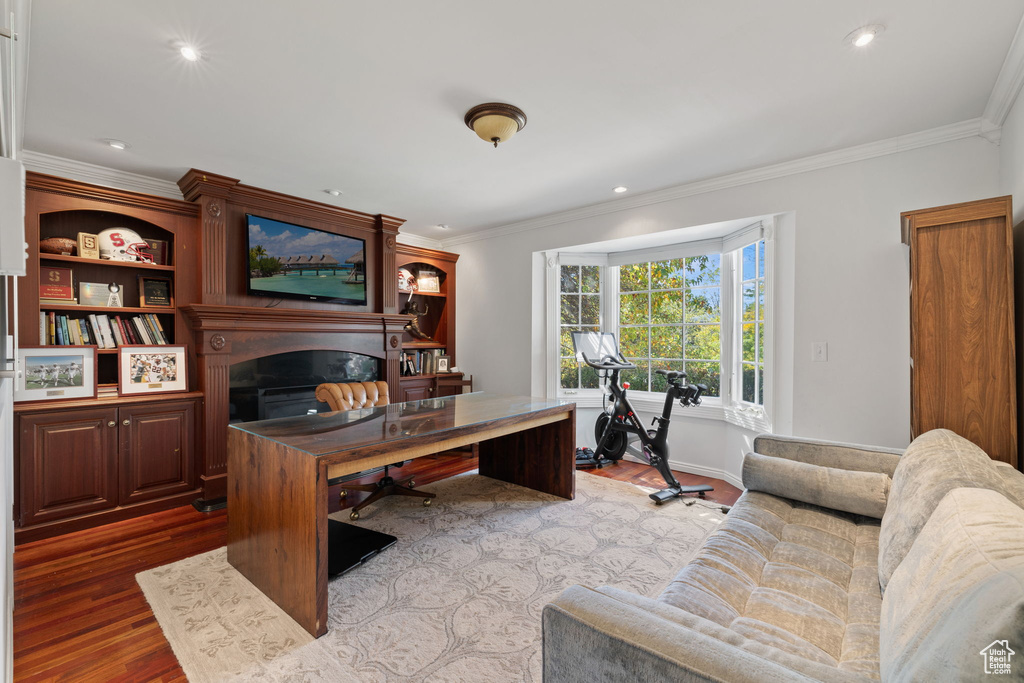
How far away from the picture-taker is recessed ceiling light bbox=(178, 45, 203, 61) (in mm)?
A: 1884

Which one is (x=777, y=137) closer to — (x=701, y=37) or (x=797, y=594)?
(x=701, y=37)

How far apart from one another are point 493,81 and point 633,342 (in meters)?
3.11

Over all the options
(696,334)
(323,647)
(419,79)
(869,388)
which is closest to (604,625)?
(323,647)

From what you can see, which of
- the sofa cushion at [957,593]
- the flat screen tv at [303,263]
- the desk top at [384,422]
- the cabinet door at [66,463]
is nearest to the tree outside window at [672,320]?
the desk top at [384,422]

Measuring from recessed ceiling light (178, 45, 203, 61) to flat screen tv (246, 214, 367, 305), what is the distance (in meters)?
1.89

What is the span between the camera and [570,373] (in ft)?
15.8

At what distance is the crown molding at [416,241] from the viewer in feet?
16.9

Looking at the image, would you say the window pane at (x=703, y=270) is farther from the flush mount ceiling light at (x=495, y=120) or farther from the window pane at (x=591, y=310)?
the flush mount ceiling light at (x=495, y=120)

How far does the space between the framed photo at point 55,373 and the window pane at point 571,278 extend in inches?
152

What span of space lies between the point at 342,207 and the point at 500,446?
262 cm

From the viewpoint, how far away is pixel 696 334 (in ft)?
14.0

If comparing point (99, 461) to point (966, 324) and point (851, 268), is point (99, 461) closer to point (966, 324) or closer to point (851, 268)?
point (966, 324)

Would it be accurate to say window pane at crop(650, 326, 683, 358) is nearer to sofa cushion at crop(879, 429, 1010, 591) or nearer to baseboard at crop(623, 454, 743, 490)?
baseboard at crop(623, 454, 743, 490)

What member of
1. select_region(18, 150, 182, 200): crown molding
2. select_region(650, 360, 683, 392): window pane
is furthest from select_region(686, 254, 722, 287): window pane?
select_region(18, 150, 182, 200): crown molding
